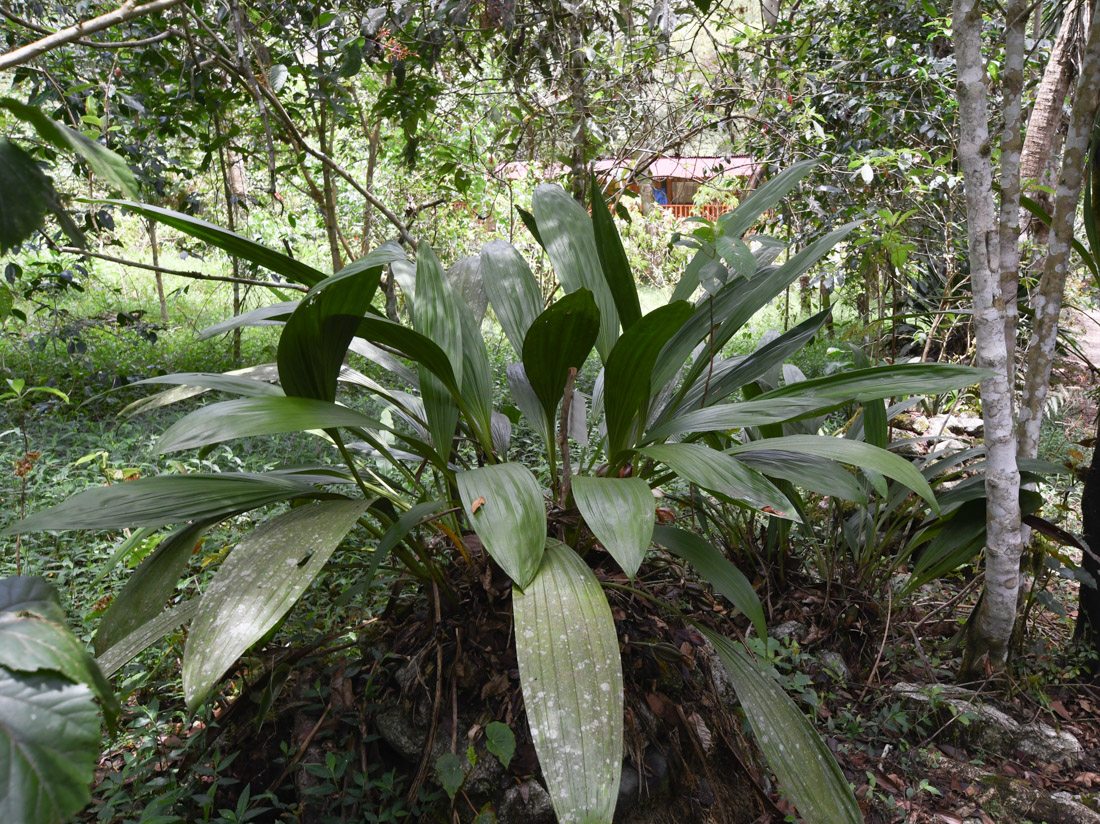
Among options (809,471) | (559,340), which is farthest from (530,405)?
(809,471)

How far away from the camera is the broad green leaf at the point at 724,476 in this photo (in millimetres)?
1068

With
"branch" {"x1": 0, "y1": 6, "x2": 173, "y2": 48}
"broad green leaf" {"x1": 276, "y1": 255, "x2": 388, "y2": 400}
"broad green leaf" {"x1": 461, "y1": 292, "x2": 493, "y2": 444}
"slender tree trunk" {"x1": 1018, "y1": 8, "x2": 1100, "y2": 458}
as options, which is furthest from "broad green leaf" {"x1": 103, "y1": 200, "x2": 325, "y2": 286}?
"slender tree trunk" {"x1": 1018, "y1": 8, "x2": 1100, "y2": 458}

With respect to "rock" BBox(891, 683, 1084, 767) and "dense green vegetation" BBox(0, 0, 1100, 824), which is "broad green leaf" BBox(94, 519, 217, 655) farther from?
"rock" BBox(891, 683, 1084, 767)

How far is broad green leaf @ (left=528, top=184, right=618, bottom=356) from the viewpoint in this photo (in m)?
1.52

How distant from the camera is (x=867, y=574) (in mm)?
1967

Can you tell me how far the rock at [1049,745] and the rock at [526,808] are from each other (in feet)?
3.44

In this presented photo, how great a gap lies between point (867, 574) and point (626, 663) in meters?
0.90

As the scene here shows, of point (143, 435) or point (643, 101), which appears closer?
point (143, 435)

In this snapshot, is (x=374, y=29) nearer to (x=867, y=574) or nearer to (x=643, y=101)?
(x=643, y=101)

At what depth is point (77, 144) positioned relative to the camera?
0.48 m

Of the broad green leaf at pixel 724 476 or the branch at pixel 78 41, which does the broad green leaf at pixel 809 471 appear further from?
the branch at pixel 78 41

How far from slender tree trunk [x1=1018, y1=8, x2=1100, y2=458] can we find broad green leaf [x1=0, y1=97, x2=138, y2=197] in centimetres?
169

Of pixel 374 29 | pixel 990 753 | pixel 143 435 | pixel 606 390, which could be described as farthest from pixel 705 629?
pixel 143 435

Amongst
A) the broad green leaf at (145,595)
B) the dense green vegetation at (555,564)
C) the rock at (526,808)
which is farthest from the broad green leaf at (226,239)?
the rock at (526,808)
